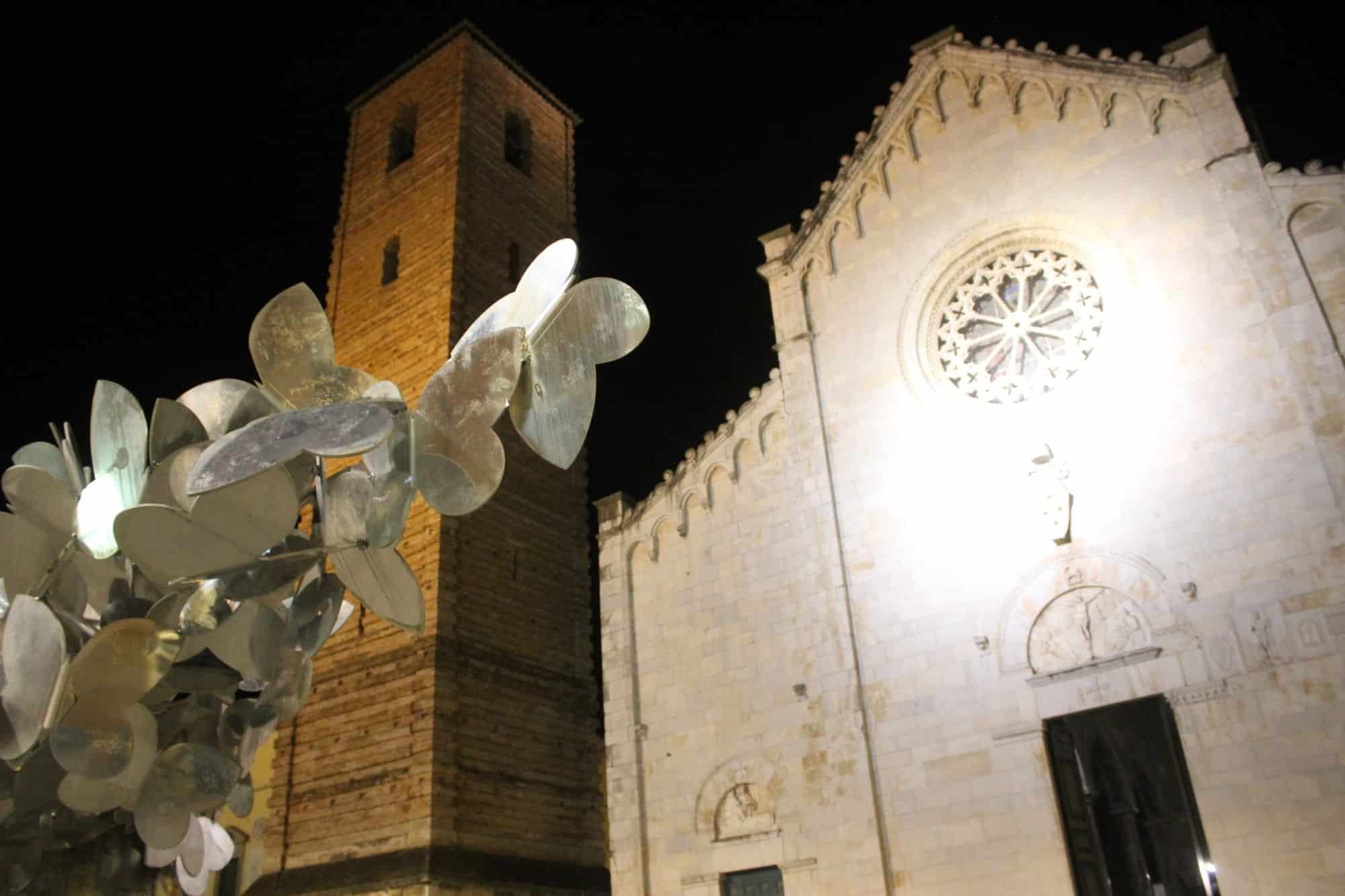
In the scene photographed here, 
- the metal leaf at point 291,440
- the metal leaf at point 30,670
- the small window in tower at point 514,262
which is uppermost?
the small window in tower at point 514,262

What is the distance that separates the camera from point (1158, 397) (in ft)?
40.6

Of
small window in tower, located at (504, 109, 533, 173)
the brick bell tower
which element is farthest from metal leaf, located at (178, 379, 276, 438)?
small window in tower, located at (504, 109, 533, 173)

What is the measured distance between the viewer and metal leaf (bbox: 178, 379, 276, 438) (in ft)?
8.88

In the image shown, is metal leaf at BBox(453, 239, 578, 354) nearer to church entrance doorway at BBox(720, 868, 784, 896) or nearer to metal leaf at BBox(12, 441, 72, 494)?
metal leaf at BBox(12, 441, 72, 494)

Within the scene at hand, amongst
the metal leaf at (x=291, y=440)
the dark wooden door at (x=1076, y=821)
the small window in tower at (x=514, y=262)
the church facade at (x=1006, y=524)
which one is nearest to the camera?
the metal leaf at (x=291, y=440)

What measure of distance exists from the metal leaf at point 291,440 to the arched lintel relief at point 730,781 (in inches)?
484

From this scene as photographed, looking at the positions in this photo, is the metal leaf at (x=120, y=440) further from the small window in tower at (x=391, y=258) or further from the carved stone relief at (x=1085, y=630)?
the small window in tower at (x=391, y=258)

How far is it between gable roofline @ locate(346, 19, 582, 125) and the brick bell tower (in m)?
0.07

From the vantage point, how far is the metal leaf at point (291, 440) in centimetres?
216

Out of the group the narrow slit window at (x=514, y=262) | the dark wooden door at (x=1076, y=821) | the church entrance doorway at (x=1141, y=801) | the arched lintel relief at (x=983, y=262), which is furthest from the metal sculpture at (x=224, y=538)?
the narrow slit window at (x=514, y=262)

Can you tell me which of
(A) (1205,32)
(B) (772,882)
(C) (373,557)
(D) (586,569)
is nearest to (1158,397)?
(A) (1205,32)

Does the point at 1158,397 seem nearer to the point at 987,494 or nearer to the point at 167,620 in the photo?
the point at 987,494

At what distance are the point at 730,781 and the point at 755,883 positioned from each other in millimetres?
1292

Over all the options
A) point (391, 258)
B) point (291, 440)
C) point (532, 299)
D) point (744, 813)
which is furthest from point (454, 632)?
point (291, 440)
